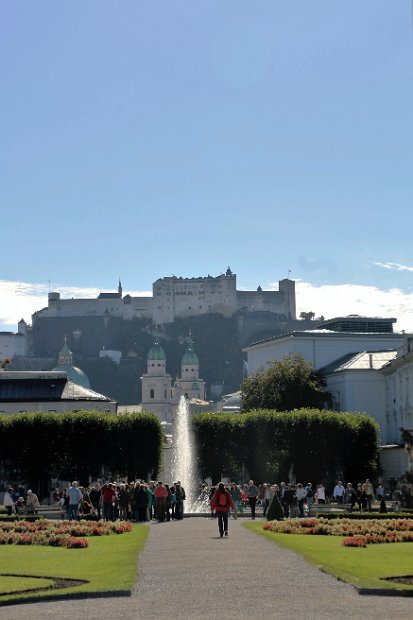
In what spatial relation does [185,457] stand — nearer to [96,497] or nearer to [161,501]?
[96,497]

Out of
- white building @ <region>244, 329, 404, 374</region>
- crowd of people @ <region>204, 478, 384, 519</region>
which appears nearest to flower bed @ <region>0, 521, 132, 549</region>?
crowd of people @ <region>204, 478, 384, 519</region>

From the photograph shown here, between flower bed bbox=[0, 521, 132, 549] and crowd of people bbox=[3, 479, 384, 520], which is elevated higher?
crowd of people bbox=[3, 479, 384, 520]

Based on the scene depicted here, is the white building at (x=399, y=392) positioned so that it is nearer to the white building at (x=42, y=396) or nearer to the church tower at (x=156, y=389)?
the white building at (x=42, y=396)

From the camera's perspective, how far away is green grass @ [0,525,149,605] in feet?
58.7

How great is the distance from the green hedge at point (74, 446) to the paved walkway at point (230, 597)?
40761mm

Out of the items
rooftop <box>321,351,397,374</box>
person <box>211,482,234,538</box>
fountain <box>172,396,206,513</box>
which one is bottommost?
person <box>211,482,234,538</box>

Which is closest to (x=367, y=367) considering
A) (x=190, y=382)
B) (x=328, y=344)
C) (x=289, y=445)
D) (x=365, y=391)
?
(x=365, y=391)

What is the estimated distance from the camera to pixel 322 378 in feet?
285

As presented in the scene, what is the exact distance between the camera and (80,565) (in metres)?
21.8

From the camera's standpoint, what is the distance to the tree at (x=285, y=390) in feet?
270

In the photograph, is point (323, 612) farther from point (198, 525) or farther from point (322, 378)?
point (322, 378)

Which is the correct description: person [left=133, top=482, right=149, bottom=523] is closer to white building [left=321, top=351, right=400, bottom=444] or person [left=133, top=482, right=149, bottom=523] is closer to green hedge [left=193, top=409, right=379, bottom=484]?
green hedge [left=193, top=409, right=379, bottom=484]

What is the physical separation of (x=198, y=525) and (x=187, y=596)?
807 inches

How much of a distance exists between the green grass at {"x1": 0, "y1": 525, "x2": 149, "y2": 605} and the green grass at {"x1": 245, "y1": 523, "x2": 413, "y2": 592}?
3.15m
